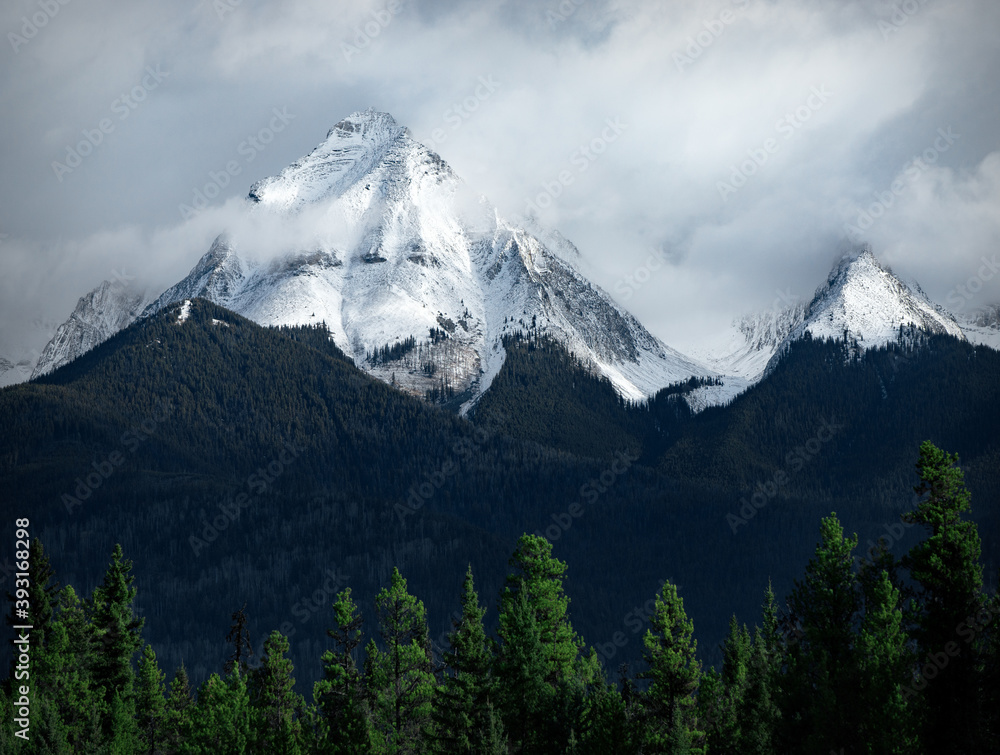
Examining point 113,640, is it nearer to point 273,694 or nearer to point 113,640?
point 113,640

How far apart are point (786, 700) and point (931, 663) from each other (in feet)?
33.7

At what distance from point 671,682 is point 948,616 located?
16.2m

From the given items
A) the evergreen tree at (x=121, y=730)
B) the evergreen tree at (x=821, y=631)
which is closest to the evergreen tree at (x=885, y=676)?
the evergreen tree at (x=821, y=631)

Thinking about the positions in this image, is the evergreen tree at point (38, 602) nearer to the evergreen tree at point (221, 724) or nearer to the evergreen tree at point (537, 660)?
the evergreen tree at point (221, 724)

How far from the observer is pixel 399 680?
6119 centimetres

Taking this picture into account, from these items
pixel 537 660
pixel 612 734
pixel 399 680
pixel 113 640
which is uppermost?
pixel 113 640

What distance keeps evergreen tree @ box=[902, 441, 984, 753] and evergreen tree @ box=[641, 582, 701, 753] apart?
1302 centimetres

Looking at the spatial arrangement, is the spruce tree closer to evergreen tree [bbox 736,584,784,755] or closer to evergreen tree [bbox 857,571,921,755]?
evergreen tree [bbox 736,584,784,755]

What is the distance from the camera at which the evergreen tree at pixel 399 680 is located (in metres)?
60.0

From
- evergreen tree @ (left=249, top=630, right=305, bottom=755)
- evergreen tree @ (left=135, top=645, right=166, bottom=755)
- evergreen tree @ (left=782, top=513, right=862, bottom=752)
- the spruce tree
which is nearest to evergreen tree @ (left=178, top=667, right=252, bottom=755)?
evergreen tree @ (left=249, top=630, right=305, bottom=755)

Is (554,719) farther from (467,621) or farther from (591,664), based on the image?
(591,664)

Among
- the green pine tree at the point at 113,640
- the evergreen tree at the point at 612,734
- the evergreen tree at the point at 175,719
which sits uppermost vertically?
the green pine tree at the point at 113,640

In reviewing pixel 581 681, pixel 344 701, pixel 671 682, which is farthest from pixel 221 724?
pixel 671 682

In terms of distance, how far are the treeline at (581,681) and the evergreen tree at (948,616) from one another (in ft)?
0.27
